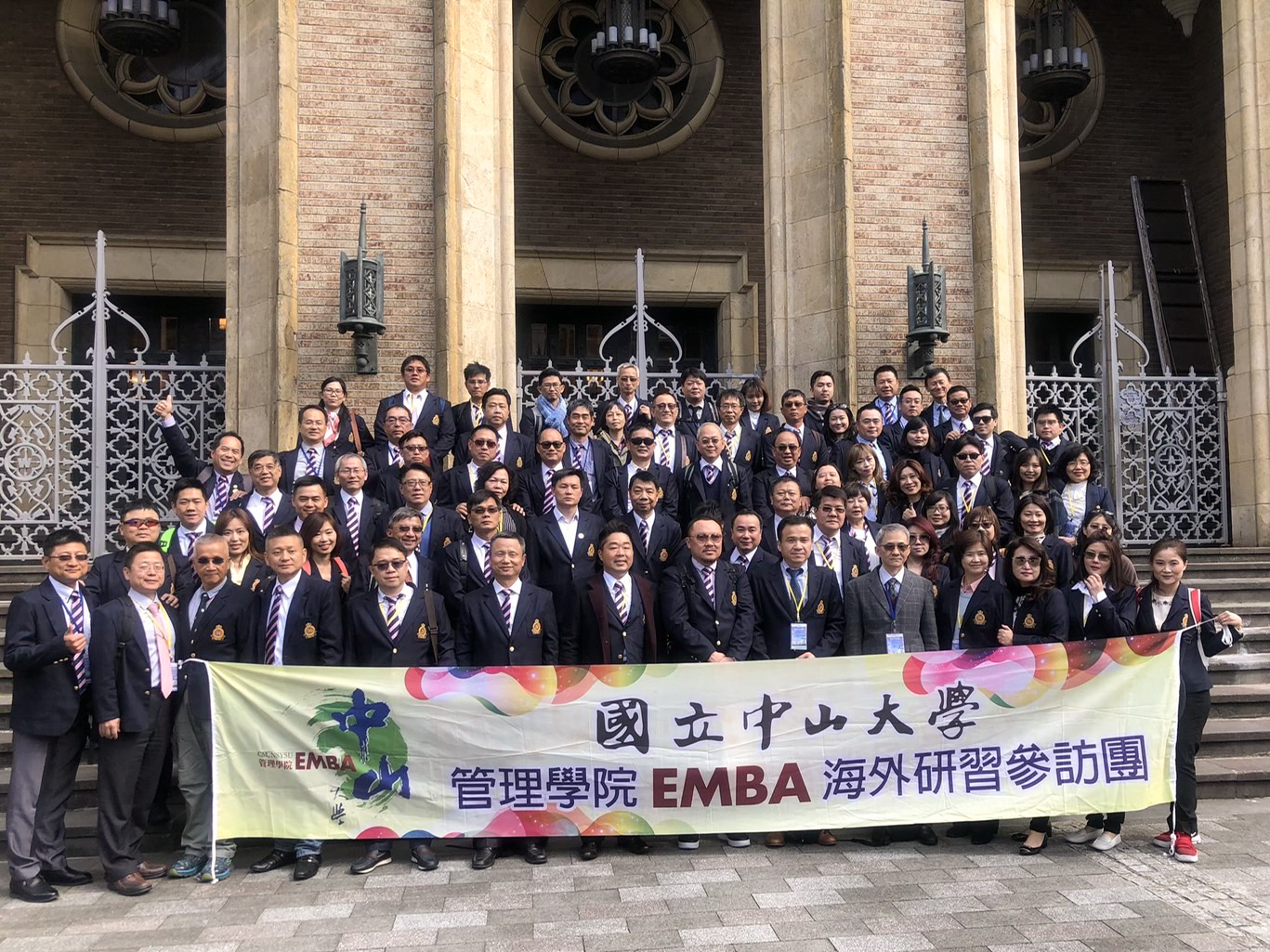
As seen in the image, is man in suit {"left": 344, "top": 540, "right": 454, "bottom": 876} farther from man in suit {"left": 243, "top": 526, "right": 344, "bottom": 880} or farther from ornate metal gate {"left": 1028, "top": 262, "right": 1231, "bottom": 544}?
ornate metal gate {"left": 1028, "top": 262, "right": 1231, "bottom": 544}

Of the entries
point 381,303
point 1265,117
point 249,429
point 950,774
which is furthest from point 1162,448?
point 249,429

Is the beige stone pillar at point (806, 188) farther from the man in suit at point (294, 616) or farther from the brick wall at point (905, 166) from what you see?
the man in suit at point (294, 616)

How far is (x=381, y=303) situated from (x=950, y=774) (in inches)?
258

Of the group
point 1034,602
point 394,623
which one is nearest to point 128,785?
point 394,623

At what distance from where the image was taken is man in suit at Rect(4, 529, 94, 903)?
570 cm

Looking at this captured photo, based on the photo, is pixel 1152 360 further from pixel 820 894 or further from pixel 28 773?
pixel 28 773

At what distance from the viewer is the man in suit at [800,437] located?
27.8ft

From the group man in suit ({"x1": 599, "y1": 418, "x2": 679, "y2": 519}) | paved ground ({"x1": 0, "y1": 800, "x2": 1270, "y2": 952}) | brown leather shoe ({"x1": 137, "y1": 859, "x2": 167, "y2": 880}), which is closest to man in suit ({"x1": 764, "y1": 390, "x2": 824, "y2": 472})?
man in suit ({"x1": 599, "y1": 418, "x2": 679, "y2": 519})

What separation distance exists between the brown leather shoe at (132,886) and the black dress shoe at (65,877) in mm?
270

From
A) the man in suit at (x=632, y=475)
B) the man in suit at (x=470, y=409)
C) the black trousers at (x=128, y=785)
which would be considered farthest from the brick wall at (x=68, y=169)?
the black trousers at (x=128, y=785)

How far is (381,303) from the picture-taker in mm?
10219

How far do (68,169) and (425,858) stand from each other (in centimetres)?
1203

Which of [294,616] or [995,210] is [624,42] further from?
[294,616]

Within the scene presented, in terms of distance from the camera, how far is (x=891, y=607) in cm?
663
